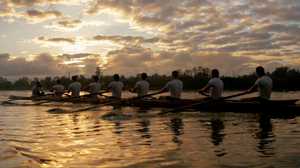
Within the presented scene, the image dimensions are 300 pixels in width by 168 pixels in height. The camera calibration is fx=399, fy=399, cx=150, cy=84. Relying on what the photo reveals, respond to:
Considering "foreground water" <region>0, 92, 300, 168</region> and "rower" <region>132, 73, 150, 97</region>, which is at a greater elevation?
"rower" <region>132, 73, 150, 97</region>

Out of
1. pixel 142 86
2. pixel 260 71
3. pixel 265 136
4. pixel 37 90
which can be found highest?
pixel 260 71

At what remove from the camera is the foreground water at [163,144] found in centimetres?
751

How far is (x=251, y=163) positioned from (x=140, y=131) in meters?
5.55

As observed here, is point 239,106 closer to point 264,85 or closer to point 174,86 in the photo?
point 264,85

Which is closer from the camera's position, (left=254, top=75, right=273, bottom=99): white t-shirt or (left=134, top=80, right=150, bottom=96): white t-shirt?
(left=254, top=75, right=273, bottom=99): white t-shirt

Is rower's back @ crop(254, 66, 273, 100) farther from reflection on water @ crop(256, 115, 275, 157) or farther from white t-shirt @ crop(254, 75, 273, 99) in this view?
reflection on water @ crop(256, 115, 275, 157)

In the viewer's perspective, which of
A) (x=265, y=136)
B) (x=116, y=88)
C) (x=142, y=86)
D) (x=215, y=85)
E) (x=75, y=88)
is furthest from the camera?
(x=75, y=88)

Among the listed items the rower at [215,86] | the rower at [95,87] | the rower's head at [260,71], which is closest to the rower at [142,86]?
the rower at [95,87]

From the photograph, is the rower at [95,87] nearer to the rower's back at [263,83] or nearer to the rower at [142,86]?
the rower at [142,86]

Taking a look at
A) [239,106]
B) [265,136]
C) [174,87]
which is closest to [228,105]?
[239,106]

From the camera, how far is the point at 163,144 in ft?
31.0

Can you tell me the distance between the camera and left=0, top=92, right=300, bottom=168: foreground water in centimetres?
751

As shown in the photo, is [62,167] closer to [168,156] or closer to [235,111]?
[168,156]

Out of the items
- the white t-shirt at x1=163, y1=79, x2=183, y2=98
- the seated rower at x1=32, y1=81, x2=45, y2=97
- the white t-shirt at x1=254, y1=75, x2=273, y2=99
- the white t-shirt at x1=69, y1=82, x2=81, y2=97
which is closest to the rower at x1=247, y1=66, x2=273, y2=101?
the white t-shirt at x1=254, y1=75, x2=273, y2=99
